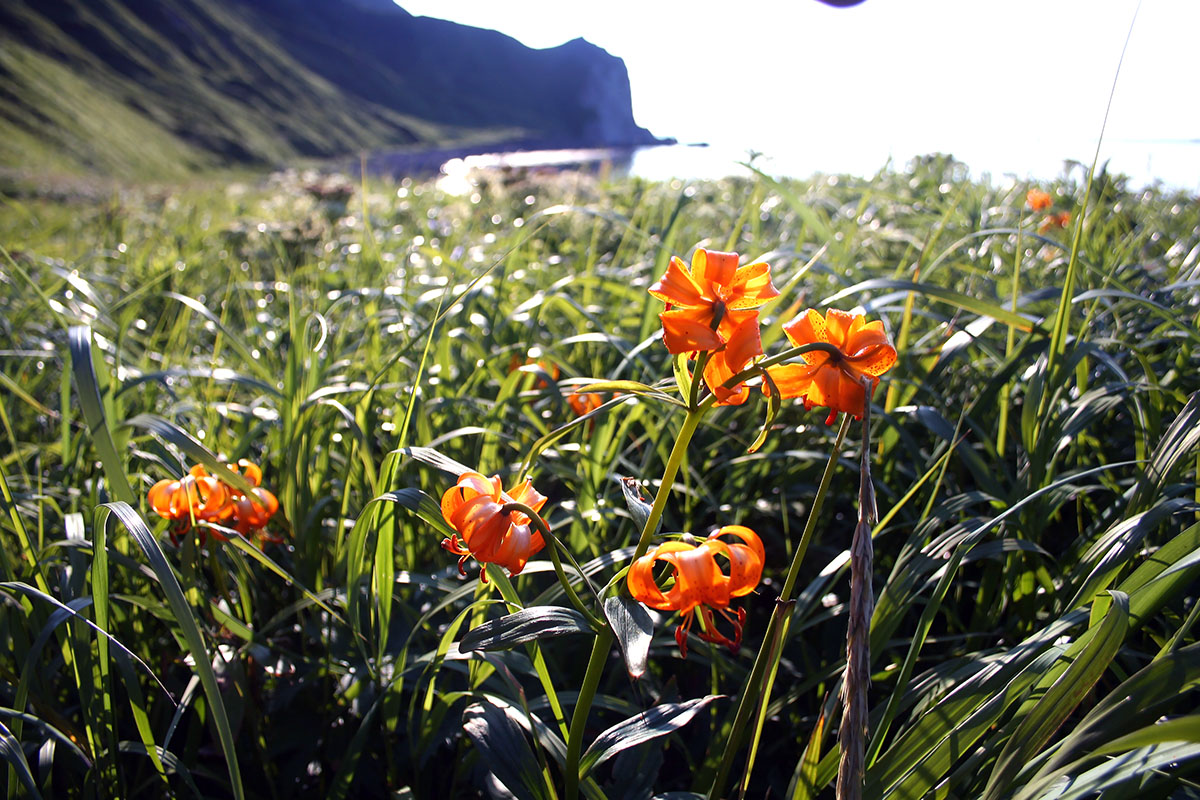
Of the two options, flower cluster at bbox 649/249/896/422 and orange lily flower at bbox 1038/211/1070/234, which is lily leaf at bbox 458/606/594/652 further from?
orange lily flower at bbox 1038/211/1070/234

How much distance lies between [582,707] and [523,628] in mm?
120

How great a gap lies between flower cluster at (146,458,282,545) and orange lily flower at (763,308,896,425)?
2.56ft

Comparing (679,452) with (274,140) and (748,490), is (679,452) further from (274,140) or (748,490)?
(274,140)

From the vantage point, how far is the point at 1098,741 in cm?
57

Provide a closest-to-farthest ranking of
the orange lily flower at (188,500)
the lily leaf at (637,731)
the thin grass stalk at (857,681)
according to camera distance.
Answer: the thin grass stalk at (857,681)
the lily leaf at (637,731)
the orange lily flower at (188,500)

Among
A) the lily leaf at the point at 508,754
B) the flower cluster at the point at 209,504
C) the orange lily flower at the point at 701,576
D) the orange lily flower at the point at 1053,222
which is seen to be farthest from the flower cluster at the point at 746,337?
the orange lily flower at the point at 1053,222

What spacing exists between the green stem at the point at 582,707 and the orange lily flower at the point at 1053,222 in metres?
2.43

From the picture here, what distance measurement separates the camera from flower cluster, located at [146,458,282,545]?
1.01 m

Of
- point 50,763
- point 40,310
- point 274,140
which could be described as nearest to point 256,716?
point 50,763

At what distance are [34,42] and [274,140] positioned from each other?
1535cm

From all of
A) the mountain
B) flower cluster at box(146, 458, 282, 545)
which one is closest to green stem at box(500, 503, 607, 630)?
flower cluster at box(146, 458, 282, 545)

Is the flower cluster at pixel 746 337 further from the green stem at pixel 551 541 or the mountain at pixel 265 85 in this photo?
the mountain at pixel 265 85

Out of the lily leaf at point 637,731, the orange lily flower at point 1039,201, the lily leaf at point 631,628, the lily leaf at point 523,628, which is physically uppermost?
the orange lily flower at point 1039,201

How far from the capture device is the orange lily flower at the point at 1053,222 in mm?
2422
